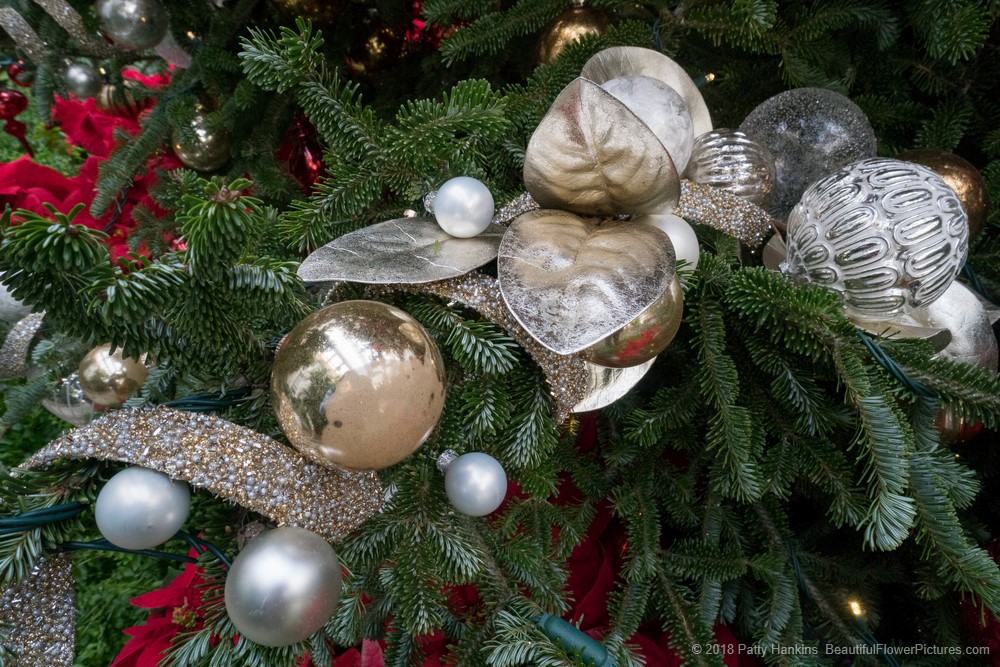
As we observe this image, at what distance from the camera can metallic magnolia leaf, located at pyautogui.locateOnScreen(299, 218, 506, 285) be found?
1.26ft

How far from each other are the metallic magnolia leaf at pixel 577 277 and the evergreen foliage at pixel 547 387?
0.06m

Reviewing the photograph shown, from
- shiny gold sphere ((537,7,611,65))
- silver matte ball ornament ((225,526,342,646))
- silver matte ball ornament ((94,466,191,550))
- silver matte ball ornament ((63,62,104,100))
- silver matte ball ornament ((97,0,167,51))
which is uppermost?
shiny gold sphere ((537,7,611,65))

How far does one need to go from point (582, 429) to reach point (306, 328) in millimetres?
525

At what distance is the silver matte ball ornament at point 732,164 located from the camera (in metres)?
0.59

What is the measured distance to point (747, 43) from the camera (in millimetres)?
674

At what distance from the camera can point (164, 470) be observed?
33 centimetres

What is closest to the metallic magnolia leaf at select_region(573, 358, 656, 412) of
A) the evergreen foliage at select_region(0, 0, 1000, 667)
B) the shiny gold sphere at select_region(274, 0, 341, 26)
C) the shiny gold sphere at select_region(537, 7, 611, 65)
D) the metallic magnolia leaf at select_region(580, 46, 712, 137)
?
the evergreen foliage at select_region(0, 0, 1000, 667)

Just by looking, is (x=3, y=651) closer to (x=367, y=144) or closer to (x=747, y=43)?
(x=367, y=144)

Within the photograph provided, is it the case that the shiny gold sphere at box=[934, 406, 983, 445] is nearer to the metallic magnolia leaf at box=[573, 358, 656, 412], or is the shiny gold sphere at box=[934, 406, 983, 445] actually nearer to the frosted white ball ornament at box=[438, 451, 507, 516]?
the metallic magnolia leaf at box=[573, 358, 656, 412]

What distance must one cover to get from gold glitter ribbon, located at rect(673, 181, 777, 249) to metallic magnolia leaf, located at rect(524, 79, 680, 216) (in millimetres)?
99

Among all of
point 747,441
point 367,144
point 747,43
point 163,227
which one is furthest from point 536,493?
point 163,227

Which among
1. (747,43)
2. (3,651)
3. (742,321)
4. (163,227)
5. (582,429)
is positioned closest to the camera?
(3,651)

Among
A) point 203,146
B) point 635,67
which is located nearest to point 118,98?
point 203,146

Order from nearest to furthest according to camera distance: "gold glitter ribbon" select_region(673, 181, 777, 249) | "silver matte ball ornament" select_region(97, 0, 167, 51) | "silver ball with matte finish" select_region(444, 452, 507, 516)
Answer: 1. "silver ball with matte finish" select_region(444, 452, 507, 516)
2. "gold glitter ribbon" select_region(673, 181, 777, 249)
3. "silver matte ball ornament" select_region(97, 0, 167, 51)
